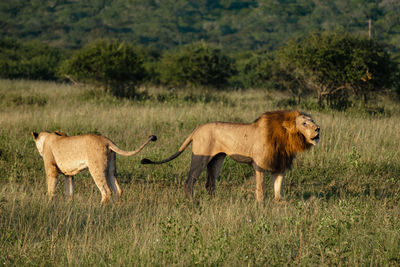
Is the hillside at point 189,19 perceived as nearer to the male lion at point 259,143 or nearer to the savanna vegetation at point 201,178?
the savanna vegetation at point 201,178

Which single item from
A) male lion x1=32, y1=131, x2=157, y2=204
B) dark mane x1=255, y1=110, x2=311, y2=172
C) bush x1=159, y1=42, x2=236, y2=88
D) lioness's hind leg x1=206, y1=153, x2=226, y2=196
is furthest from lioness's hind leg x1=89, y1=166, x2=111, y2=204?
bush x1=159, y1=42, x2=236, y2=88

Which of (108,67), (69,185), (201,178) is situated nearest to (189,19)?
(108,67)

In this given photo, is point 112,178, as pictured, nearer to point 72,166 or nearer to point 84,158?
point 84,158

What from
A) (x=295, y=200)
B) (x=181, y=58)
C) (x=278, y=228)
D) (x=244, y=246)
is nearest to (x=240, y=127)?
(x=295, y=200)

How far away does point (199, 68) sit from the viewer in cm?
2205

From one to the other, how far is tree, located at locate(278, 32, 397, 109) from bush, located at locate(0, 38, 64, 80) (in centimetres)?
1268

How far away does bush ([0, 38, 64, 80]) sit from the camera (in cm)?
3008

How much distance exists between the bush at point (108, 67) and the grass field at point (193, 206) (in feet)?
16.4

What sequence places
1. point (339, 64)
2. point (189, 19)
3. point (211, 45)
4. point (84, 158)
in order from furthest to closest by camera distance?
point (189, 19), point (211, 45), point (339, 64), point (84, 158)

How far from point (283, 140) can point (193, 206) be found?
4.79ft

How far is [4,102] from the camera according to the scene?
48.1 ft

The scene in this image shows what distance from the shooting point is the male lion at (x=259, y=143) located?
5.79 m

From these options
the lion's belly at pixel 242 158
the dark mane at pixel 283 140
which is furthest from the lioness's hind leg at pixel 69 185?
the dark mane at pixel 283 140

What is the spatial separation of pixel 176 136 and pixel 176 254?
19.8 feet
